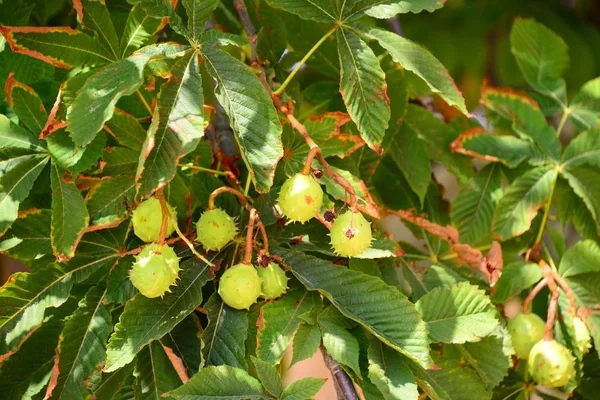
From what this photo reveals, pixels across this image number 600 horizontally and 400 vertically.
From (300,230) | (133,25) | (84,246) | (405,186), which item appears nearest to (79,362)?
(84,246)

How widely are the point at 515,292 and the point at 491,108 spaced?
13.1 inches

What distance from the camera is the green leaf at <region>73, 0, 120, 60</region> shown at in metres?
0.96

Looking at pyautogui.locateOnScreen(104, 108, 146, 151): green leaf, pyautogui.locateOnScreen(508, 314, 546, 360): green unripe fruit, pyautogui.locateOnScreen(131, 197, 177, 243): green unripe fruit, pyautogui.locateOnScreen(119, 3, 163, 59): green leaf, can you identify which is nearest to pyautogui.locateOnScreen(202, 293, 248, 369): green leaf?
pyautogui.locateOnScreen(131, 197, 177, 243): green unripe fruit

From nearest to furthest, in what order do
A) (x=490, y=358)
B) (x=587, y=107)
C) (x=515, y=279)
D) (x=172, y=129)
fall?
(x=172, y=129) < (x=490, y=358) < (x=515, y=279) < (x=587, y=107)

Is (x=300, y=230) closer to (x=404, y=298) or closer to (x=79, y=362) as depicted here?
(x=404, y=298)

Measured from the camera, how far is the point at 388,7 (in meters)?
0.95

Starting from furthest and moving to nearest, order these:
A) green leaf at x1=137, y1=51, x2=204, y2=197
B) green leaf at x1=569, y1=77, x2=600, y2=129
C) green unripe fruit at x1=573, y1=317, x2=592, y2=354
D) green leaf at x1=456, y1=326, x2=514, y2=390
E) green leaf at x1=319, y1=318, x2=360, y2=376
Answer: green leaf at x1=569, y1=77, x2=600, y2=129, green unripe fruit at x1=573, y1=317, x2=592, y2=354, green leaf at x1=456, y1=326, x2=514, y2=390, green leaf at x1=319, y1=318, x2=360, y2=376, green leaf at x1=137, y1=51, x2=204, y2=197

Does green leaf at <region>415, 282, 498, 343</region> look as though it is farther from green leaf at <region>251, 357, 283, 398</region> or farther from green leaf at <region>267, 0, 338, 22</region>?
green leaf at <region>267, 0, 338, 22</region>

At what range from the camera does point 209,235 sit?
90 cm

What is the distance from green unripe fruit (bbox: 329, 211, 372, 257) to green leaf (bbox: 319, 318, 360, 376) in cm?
10

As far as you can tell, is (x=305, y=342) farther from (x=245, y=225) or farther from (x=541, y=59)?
(x=541, y=59)

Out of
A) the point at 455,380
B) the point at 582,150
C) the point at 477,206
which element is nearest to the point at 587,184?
the point at 582,150

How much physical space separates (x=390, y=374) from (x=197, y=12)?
494 millimetres

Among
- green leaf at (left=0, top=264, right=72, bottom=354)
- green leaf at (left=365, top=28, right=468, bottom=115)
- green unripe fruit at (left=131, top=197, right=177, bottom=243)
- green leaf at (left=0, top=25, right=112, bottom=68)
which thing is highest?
green leaf at (left=365, top=28, right=468, bottom=115)
